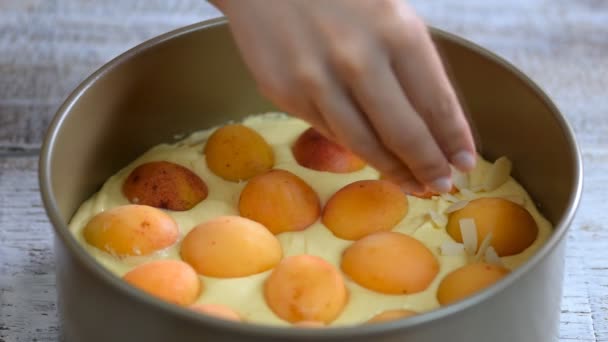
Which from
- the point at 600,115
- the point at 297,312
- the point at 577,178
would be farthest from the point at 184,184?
the point at 600,115

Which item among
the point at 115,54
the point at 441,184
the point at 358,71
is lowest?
the point at 115,54

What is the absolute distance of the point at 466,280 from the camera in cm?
69

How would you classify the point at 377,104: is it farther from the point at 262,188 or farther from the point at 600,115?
the point at 600,115

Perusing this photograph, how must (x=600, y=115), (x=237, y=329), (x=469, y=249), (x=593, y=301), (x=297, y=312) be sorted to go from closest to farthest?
1. (x=237, y=329)
2. (x=297, y=312)
3. (x=469, y=249)
4. (x=593, y=301)
5. (x=600, y=115)

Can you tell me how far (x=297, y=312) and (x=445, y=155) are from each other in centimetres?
17

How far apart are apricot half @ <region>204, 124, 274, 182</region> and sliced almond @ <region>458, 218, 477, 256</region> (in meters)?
0.22

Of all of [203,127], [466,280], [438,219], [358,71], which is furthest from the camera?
[203,127]

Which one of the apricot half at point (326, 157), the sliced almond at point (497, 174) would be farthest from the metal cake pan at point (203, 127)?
the apricot half at point (326, 157)

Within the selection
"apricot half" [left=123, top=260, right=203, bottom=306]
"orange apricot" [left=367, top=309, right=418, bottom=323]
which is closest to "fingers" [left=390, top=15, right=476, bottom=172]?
"orange apricot" [left=367, top=309, right=418, bottom=323]

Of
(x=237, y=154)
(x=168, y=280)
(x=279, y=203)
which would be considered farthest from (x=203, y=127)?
(x=168, y=280)

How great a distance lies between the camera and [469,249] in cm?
76

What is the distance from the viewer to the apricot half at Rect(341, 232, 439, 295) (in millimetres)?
696

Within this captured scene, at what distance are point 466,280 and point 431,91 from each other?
0.17m

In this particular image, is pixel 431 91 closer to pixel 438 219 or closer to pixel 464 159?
pixel 464 159
